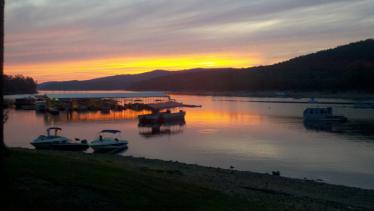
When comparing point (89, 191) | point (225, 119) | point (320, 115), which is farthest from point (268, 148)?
point (225, 119)

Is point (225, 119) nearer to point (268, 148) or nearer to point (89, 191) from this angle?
point (268, 148)

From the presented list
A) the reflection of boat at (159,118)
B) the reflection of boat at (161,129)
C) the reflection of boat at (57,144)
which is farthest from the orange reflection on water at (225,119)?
the reflection of boat at (57,144)

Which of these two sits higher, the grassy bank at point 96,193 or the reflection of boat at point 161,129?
the grassy bank at point 96,193

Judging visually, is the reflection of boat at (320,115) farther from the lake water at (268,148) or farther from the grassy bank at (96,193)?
the grassy bank at (96,193)

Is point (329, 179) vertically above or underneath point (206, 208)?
underneath

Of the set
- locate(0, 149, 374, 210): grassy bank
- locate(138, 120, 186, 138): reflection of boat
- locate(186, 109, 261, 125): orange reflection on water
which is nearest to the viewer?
locate(0, 149, 374, 210): grassy bank

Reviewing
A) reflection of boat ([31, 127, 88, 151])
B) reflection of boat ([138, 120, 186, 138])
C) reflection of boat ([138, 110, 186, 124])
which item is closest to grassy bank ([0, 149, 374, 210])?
reflection of boat ([31, 127, 88, 151])

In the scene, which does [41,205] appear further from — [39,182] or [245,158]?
[245,158]

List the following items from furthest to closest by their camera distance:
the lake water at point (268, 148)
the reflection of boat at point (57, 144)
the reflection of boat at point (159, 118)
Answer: the reflection of boat at point (159, 118), the reflection of boat at point (57, 144), the lake water at point (268, 148)

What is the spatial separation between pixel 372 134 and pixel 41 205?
43.3 m

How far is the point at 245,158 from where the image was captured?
1167 inches

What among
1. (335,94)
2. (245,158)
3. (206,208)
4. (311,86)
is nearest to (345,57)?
(311,86)

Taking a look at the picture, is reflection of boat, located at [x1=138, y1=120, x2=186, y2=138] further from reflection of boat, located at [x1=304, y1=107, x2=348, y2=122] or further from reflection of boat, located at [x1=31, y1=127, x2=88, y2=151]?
reflection of boat, located at [x1=304, y1=107, x2=348, y2=122]

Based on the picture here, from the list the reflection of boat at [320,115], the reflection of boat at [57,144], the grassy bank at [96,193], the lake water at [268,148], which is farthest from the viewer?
the reflection of boat at [320,115]
